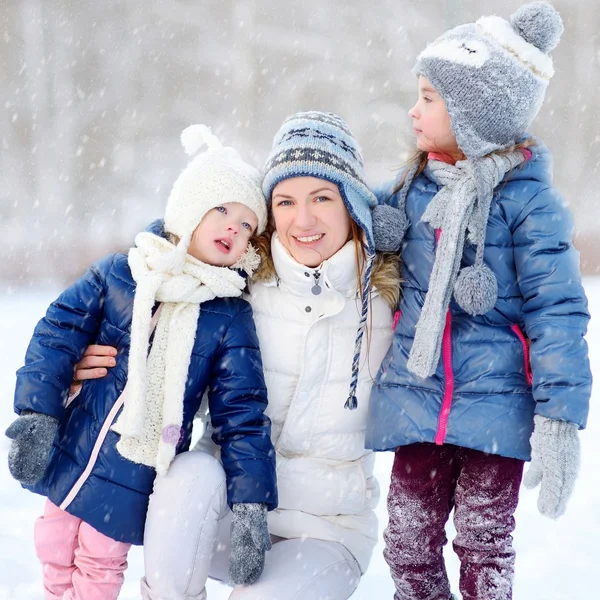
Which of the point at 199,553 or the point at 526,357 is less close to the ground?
the point at 526,357

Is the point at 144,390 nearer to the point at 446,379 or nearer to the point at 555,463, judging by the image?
the point at 446,379

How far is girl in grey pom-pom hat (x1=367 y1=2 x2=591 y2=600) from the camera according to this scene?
65.4 inches

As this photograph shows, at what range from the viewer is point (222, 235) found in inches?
71.2

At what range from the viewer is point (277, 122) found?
25.1 ft

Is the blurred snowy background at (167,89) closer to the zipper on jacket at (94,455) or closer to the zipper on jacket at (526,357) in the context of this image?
the zipper on jacket at (94,455)

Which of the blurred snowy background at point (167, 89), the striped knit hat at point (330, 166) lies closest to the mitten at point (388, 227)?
the striped knit hat at point (330, 166)

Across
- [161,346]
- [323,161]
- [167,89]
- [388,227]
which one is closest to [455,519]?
[388,227]

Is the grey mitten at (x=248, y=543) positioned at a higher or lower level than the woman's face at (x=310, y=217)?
lower

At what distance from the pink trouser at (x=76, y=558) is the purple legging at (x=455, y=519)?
2.30 feet

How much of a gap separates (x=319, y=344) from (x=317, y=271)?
0.64 ft

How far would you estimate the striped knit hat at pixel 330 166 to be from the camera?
1.79 metres

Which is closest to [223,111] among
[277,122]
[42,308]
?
[277,122]

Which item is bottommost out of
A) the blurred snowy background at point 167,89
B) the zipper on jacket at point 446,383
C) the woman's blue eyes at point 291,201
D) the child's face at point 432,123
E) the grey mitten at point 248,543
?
the grey mitten at point 248,543

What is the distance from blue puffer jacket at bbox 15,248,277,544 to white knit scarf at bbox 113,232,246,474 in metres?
0.04
